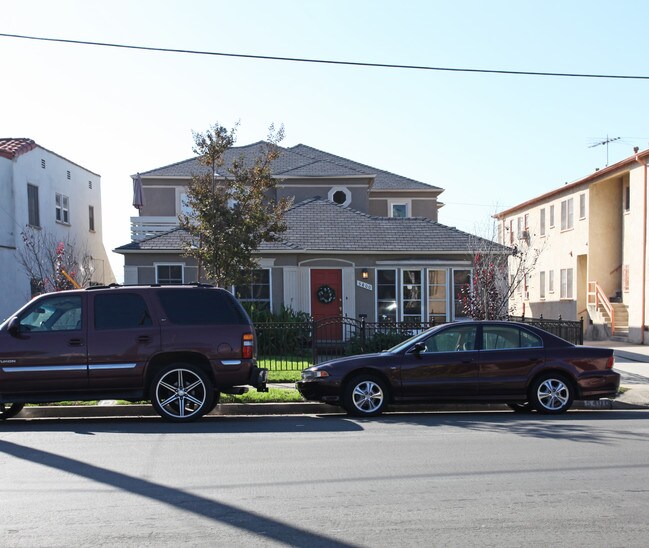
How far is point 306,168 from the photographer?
29.7 metres

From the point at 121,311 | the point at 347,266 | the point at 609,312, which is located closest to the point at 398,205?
the point at 609,312

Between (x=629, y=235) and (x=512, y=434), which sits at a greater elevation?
(x=629, y=235)

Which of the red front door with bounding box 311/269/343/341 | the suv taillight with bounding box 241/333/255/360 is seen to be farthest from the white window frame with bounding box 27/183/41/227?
the suv taillight with bounding box 241/333/255/360

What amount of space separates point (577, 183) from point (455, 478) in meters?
27.1

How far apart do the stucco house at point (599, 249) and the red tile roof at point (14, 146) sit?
59.0ft

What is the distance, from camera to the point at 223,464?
8.23 metres

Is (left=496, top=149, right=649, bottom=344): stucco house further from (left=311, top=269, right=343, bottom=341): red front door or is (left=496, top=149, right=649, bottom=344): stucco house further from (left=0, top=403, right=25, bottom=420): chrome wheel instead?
(left=0, top=403, right=25, bottom=420): chrome wheel

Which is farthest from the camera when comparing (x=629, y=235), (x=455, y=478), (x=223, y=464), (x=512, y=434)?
(x=629, y=235)

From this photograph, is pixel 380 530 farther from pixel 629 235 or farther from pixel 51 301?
pixel 629 235

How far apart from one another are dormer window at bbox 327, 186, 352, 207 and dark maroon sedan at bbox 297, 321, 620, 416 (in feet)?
57.9

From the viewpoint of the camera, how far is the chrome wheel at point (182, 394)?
1138 centimetres

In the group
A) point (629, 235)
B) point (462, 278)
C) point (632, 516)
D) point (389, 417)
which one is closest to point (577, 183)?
point (629, 235)

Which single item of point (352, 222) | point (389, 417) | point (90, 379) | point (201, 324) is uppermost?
point (352, 222)

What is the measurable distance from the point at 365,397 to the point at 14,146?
764 inches
